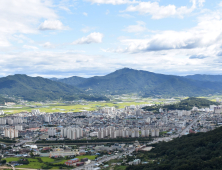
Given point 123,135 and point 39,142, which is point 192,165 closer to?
point 123,135

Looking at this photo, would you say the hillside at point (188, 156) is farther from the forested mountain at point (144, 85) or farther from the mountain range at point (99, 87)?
the forested mountain at point (144, 85)

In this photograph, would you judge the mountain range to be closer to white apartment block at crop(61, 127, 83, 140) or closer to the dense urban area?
the dense urban area

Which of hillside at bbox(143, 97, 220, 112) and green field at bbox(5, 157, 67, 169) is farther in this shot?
hillside at bbox(143, 97, 220, 112)

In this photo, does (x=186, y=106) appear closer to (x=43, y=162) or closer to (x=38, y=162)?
(x=43, y=162)

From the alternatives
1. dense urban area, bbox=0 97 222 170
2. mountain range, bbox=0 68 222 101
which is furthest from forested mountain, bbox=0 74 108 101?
dense urban area, bbox=0 97 222 170

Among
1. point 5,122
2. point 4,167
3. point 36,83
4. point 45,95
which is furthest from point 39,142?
point 36,83

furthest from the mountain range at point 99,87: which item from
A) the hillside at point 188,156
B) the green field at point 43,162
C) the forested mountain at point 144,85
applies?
the hillside at point 188,156

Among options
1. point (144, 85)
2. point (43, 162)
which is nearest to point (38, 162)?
point (43, 162)
